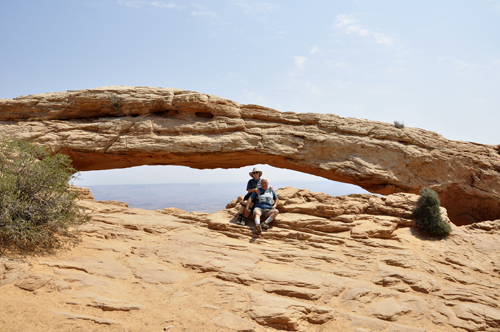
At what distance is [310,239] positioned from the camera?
10.0m

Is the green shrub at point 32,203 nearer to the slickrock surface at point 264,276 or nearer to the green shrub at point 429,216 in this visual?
the slickrock surface at point 264,276

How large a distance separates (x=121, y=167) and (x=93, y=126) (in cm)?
317

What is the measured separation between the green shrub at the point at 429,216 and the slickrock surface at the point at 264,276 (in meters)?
0.40

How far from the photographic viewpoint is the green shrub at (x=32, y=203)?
716 cm

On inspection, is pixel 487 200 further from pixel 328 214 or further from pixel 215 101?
pixel 215 101

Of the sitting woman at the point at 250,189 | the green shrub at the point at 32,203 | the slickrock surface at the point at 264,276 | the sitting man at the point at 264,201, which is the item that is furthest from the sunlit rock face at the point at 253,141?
the green shrub at the point at 32,203

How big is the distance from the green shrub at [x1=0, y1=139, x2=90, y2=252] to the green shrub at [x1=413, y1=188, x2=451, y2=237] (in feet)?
39.9

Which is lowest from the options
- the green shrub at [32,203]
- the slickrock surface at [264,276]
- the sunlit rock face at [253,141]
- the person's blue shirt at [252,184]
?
the slickrock surface at [264,276]

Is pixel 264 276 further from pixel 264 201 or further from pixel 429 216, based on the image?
pixel 429 216

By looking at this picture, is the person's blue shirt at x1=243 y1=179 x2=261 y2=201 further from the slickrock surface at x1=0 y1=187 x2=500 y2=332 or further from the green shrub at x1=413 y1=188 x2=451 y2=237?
the green shrub at x1=413 y1=188 x2=451 y2=237

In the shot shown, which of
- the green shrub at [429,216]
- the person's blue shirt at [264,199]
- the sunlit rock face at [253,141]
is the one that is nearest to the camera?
the green shrub at [429,216]

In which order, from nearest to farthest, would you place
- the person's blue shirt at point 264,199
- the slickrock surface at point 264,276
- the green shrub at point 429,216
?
the slickrock surface at point 264,276, the green shrub at point 429,216, the person's blue shirt at point 264,199

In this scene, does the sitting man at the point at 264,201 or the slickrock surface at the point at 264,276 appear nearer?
the slickrock surface at the point at 264,276

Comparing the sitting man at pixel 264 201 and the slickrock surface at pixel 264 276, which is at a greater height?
the sitting man at pixel 264 201
